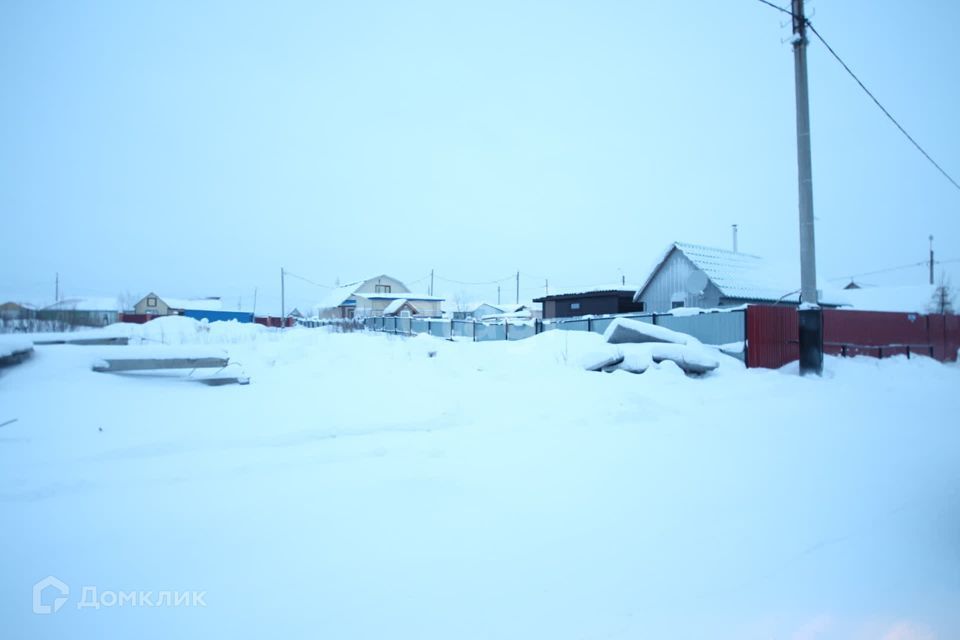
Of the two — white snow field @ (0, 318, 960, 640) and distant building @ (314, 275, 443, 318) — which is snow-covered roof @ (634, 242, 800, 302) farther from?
distant building @ (314, 275, 443, 318)

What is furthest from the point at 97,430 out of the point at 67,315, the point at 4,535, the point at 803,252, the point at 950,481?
the point at 67,315

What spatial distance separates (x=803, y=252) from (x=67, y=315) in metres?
27.1

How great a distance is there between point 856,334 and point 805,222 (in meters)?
7.06

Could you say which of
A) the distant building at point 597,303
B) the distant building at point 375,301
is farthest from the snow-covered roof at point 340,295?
the distant building at point 597,303

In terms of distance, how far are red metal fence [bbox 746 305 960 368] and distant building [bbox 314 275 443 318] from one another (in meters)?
41.9

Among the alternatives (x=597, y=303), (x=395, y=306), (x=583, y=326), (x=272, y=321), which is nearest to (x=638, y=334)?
(x=583, y=326)

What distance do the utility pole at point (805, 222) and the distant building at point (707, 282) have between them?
9.21m

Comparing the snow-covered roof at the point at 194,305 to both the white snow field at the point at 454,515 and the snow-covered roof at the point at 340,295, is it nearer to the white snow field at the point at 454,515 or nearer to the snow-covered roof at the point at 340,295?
the snow-covered roof at the point at 340,295

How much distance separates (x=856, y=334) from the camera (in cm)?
1591

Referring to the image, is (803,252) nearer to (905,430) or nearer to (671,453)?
(905,430)

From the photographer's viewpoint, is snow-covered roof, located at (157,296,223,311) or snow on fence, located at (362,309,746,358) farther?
snow-covered roof, located at (157,296,223,311)

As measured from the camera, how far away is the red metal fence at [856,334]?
12.3 m

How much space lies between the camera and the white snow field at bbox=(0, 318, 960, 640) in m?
2.57

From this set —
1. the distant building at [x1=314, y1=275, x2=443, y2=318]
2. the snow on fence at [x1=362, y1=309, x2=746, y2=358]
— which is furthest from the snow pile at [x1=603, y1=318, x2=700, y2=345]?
the distant building at [x1=314, y1=275, x2=443, y2=318]
